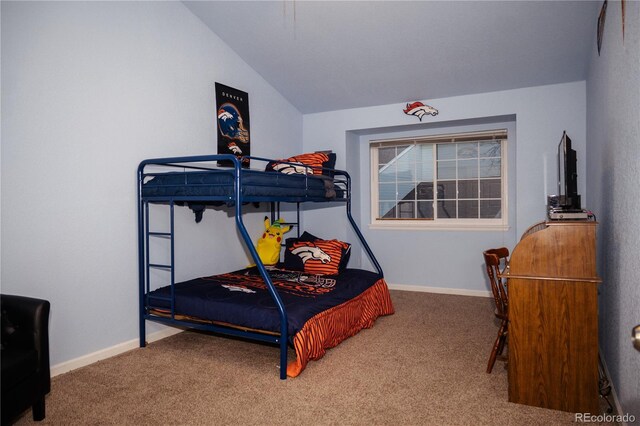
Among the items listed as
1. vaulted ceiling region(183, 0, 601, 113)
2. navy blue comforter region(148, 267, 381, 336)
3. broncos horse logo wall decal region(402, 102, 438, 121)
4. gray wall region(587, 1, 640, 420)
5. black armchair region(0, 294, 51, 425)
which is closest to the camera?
gray wall region(587, 1, 640, 420)

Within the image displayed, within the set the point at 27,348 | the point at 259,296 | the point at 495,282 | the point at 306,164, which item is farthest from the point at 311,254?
the point at 27,348

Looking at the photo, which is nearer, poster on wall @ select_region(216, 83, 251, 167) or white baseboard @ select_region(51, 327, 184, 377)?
white baseboard @ select_region(51, 327, 184, 377)

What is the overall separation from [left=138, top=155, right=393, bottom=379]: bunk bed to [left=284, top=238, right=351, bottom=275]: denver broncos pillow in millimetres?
94

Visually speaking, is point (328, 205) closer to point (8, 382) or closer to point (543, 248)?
point (543, 248)

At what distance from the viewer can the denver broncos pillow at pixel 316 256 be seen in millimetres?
3750

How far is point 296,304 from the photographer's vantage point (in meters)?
2.78

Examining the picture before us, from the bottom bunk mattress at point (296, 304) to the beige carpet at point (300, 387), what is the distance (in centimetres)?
14

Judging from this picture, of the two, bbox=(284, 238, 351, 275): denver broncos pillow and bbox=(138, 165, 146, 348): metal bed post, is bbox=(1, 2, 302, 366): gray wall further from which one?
bbox=(284, 238, 351, 275): denver broncos pillow

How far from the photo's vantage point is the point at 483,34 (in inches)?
131

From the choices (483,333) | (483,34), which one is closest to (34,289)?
(483,333)

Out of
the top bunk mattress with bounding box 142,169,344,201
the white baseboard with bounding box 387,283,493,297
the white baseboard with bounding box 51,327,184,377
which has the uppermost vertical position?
the top bunk mattress with bounding box 142,169,344,201

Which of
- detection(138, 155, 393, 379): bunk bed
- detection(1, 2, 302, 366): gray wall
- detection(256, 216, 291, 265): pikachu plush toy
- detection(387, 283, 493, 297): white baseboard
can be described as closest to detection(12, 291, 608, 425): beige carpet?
detection(138, 155, 393, 379): bunk bed

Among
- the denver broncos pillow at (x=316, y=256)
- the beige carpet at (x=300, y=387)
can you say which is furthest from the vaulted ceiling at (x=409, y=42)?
the beige carpet at (x=300, y=387)

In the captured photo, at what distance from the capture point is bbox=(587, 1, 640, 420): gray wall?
172 cm
